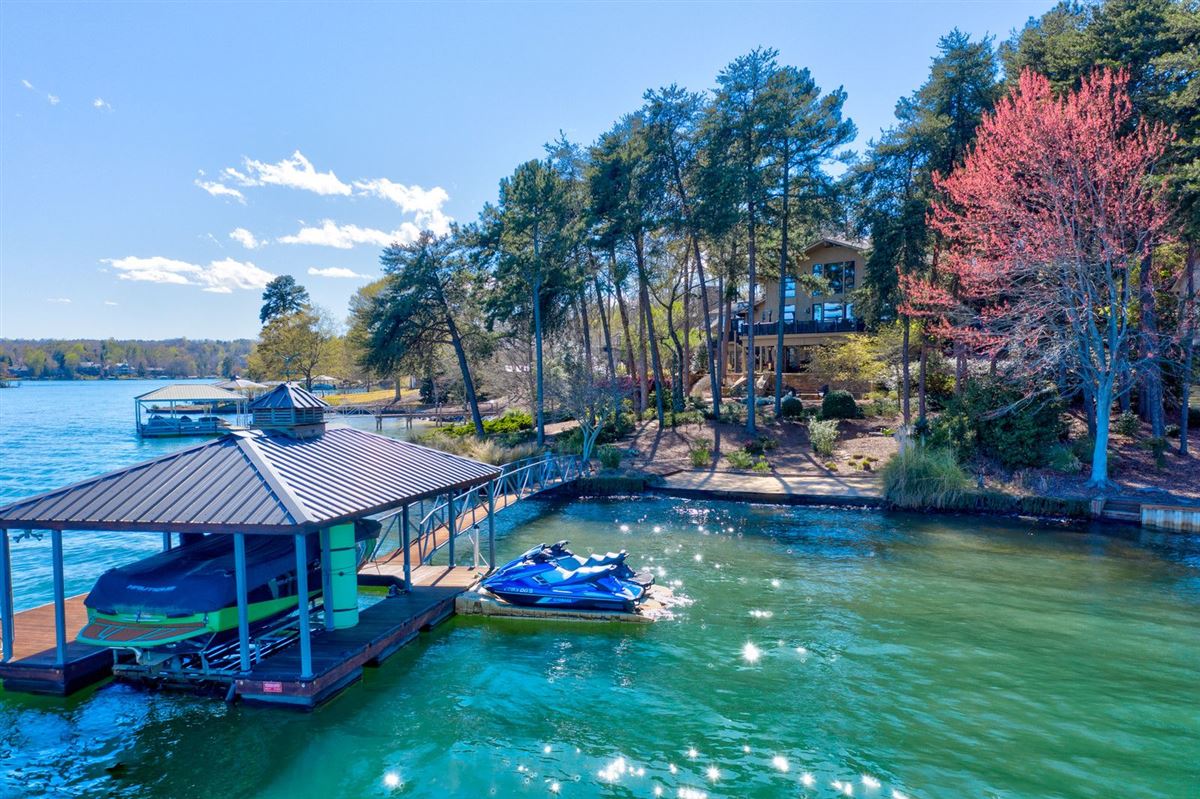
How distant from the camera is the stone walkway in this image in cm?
2116

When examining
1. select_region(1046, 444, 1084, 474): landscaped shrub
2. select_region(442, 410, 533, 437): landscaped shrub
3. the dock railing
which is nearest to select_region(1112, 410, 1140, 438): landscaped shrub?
select_region(1046, 444, 1084, 474): landscaped shrub

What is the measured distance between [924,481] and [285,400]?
1797 cm

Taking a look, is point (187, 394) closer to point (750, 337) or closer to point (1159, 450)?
point (750, 337)

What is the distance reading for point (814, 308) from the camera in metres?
41.1

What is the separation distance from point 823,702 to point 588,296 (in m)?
29.7

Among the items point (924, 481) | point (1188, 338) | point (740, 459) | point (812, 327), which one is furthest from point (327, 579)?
point (812, 327)

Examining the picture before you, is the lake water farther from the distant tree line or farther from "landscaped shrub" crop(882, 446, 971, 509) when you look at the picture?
the distant tree line

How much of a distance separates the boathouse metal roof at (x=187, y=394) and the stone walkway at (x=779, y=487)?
41.4 meters

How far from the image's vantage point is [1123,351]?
66.5 ft

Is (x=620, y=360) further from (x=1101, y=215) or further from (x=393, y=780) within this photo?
(x=393, y=780)

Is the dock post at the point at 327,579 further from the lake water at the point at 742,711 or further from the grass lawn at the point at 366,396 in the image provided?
the grass lawn at the point at 366,396

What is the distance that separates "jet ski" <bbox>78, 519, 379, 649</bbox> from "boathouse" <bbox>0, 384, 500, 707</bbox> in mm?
358

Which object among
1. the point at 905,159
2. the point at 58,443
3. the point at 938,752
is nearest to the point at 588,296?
the point at 905,159

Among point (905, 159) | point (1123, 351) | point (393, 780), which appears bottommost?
point (393, 780)
